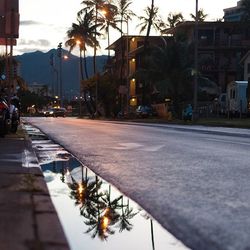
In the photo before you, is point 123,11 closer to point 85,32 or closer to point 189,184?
point 85,32

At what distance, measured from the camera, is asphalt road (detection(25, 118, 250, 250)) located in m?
6.73

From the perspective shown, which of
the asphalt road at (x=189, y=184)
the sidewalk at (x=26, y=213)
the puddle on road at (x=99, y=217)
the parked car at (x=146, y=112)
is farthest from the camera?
the parked car at (x=146, y=112)

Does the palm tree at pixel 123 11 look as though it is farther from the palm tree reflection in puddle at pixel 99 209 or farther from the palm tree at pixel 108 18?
the palm tree reflection in puddle at pixel 99 209

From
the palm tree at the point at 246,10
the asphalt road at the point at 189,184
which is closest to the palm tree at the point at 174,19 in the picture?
the palm tree at the point at 246,10

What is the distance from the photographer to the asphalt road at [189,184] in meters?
6.73

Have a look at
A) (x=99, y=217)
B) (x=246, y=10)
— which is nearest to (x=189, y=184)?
(x=99, y=217)

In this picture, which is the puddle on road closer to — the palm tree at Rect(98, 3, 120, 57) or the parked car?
the parked car

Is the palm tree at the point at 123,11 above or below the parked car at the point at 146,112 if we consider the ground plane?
above

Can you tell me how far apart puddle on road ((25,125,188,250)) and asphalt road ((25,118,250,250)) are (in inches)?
7.7

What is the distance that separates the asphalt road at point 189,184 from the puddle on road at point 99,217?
0.20 metres

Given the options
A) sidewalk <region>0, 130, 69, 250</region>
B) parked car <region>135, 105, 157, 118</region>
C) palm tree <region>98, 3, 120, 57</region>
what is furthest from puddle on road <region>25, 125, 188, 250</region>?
palm tree <region>98, 3, 120, 57</region>

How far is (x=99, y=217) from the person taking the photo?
7.46 m

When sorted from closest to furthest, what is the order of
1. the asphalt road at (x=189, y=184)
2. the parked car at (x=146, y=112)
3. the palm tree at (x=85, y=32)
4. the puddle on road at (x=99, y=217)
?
the puddle on road at (x=99, y=217), the asphalt road at (x=189, y=184), the parked car at (x=146, y=112), the palm tree at (x=85, y=32)

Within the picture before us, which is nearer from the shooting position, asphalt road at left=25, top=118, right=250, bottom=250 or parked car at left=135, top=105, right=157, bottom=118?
asphalt road at left=25, top=118, right=250, bottom=250
